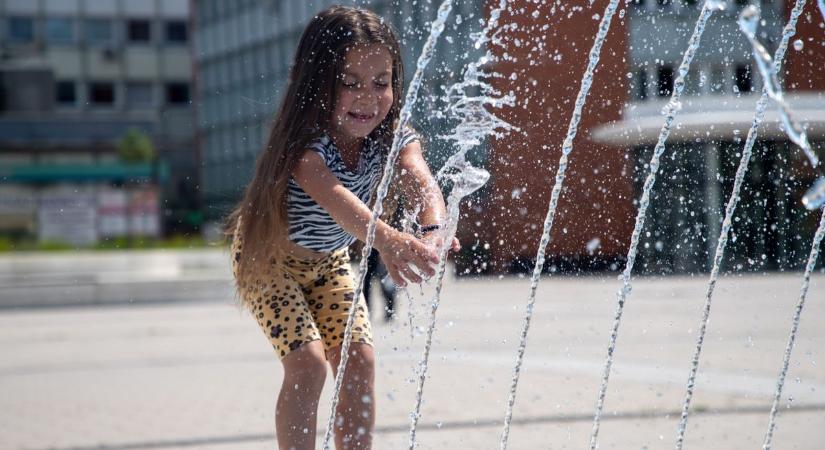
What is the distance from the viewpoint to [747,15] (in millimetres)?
3229

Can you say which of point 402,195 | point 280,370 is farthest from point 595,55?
point 280,370

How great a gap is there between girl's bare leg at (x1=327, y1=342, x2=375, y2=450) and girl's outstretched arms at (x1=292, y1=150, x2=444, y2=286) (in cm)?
44

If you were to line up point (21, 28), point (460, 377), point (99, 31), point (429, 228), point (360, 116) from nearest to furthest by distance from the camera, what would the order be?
point (429, 228) → point (360, 116) → point (460, 377) → point (21, 28) → point (99, 31)

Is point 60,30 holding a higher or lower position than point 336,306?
lower

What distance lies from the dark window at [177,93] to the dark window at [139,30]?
2424 mm

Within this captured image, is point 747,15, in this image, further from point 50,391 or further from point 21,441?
point 50,391

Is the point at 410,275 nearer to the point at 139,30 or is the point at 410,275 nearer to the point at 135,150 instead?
the point at 135,150

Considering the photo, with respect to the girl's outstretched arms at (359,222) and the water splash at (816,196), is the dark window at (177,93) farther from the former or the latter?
the water splash at (816,196)

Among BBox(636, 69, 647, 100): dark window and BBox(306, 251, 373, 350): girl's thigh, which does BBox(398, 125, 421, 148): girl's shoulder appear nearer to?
BBox(306, 251, 373, 350): girl's thigh

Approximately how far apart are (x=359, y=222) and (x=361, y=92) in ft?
1.34

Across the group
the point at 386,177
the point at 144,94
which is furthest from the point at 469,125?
the point at 144,94

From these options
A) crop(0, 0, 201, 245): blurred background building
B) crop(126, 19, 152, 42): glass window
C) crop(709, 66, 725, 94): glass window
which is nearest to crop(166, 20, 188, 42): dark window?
crop(0, 0, 201, 245): blurred background building

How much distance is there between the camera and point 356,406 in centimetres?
323

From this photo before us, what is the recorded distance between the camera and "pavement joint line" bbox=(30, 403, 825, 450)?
15.6ft
